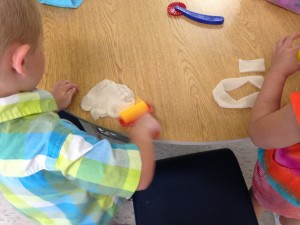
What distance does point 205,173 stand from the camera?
905 millimetres

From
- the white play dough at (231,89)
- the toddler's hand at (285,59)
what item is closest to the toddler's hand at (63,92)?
the white play dough at (231,89)

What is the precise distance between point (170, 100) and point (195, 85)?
0.25ft

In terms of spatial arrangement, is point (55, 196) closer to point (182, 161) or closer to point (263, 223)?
point (182, 161)

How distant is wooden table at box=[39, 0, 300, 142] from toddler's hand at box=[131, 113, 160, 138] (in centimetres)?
2

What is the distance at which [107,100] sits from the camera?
718mm

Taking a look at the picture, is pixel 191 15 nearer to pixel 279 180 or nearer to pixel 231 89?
pixel 231 89

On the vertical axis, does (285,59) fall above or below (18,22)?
below

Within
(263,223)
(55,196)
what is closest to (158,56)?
(55,196)

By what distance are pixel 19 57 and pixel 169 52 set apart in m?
0.41

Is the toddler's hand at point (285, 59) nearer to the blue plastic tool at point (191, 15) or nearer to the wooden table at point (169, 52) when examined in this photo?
the wooden table at point (169, 52)

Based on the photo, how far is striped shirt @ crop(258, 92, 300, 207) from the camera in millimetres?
745

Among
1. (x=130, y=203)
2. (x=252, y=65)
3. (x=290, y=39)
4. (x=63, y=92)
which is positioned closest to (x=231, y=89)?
(x=252, y=65)

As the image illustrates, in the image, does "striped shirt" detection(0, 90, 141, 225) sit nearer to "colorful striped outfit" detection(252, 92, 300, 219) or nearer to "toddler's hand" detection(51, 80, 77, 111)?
"toddler's hand" detection(51, 80, 77, 111)

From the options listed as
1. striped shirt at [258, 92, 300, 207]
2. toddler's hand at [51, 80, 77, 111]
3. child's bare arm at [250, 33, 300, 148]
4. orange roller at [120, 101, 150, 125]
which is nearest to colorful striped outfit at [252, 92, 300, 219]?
striped shirt at [258, 92, 300, 207]
